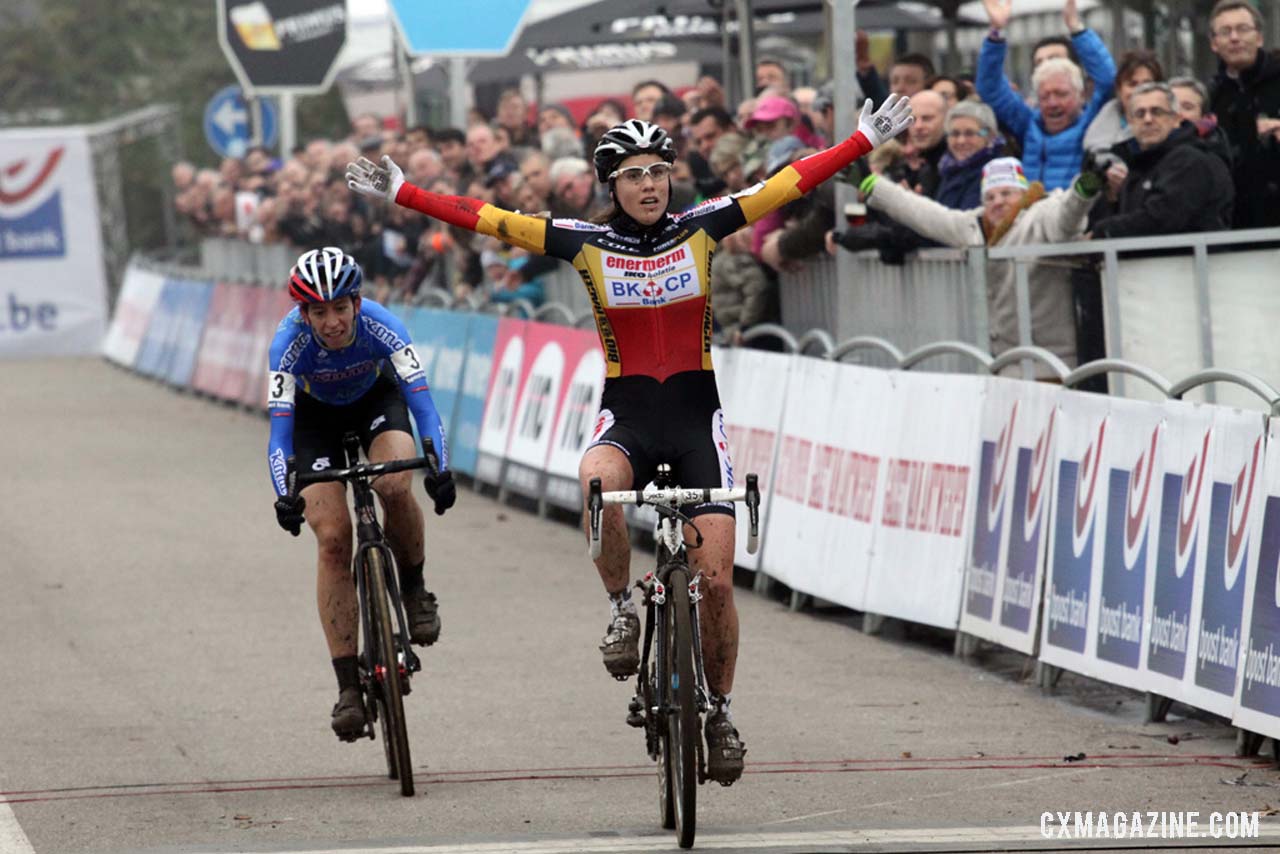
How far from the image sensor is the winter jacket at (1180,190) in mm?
11320

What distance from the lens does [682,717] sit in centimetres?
749

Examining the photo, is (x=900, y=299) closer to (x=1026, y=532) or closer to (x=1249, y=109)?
(x=1249, y=109)

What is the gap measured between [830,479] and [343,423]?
151 inches

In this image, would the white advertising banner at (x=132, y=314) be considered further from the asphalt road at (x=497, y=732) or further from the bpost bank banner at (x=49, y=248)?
the asphalt road at (x=497, y=732)

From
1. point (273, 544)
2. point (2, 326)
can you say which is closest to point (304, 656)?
point (273, 544)

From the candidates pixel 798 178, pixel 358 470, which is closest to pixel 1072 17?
pixel 798 178

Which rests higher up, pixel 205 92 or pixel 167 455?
pixel 205 92

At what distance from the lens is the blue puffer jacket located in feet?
43.4

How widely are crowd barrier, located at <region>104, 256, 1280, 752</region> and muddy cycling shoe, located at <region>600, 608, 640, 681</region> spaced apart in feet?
7.33

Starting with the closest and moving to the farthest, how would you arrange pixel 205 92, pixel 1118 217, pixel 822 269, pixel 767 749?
pixel 767 749, pixel 1118 217, pixel 822 269, pixel 205 92

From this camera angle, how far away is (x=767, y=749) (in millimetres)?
9398

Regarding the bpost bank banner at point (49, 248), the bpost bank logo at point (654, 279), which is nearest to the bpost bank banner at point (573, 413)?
the bpost bank logo at point (654, 279)

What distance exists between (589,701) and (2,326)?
27288mm

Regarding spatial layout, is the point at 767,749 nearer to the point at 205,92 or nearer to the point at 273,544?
the point at 273,544
